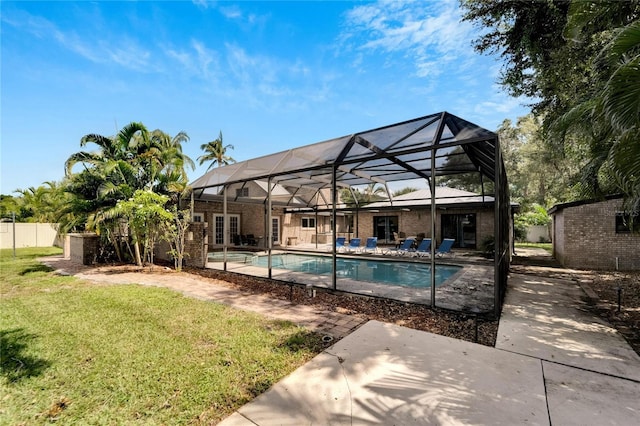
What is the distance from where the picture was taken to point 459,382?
A: 3.19 meters

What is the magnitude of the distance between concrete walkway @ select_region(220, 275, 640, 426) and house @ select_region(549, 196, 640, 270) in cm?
904

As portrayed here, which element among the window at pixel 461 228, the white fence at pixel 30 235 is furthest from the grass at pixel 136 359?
the white fence at pixel 30 235

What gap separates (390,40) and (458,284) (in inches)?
337

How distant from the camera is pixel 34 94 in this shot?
917 cm

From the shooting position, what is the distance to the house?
436 inches

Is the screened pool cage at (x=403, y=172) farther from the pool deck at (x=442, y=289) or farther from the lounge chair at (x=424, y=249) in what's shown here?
the lounge chair at (x=424, y=249)

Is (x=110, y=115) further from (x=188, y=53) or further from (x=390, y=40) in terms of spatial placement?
(x=390, y=40)

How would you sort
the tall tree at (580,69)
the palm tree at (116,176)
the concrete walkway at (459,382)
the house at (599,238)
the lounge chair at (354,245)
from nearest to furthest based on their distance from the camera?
the concrete walkway at (459,382), the tall tree at (580,69), the palm tree at (116,176), the house at (599,238), the lounge chair at (354,245)

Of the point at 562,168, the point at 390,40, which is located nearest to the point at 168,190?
the point at 390,40

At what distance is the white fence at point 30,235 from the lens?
764 inches

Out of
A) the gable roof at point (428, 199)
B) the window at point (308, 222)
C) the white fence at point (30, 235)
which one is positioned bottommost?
the white fence at point (30, 235)

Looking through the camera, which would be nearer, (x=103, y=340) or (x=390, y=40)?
(x=103, y=340)

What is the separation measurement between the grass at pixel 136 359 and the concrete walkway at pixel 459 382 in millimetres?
472

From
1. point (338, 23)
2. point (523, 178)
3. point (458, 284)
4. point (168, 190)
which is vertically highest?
point (338, 23)
